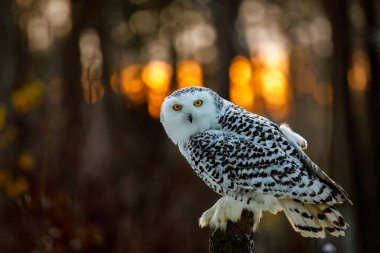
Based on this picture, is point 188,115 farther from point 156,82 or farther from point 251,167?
point 156,82

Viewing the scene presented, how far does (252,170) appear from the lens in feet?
14.2

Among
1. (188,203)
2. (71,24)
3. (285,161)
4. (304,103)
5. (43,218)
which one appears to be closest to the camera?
(285,161)

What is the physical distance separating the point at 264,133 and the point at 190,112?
0.59m

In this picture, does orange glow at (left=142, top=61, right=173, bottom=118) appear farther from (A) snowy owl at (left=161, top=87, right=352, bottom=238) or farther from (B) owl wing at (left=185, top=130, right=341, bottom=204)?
(B) owl wing at (left=185, top=130, right=341, bottom=204)

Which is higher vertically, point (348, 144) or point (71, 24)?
point (71, 24)

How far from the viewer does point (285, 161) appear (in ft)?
14.3

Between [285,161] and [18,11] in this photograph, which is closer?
[285,161]

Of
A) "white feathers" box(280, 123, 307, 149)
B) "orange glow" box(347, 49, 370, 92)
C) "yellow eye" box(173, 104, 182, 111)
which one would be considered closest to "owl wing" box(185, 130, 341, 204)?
"white feathers" box(280, 123, 307, 149)

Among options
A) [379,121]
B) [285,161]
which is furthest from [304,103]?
[285,161]

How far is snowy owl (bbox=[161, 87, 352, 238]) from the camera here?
13.8 feet

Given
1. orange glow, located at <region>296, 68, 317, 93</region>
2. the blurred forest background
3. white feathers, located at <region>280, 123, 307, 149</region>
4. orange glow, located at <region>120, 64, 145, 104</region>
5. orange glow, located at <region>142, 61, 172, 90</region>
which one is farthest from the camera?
orange glow, located at <region>296, 68, 317, 93</region>

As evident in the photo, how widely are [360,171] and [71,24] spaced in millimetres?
9597

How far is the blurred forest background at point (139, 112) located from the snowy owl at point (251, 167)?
1106 millimetres

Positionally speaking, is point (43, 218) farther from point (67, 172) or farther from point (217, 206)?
point (217, 206)
